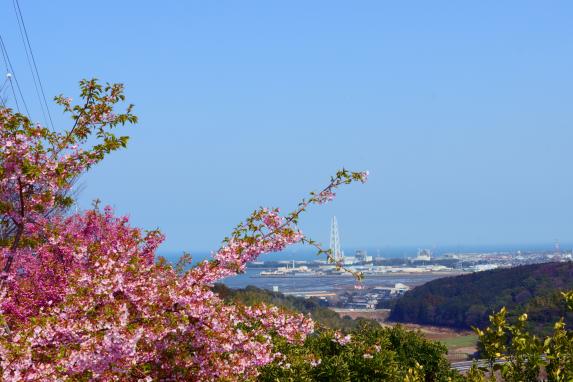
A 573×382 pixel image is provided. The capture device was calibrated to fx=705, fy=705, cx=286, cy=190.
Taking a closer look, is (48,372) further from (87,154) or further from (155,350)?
(87,154)

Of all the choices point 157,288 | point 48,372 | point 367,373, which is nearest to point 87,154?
point 157,288

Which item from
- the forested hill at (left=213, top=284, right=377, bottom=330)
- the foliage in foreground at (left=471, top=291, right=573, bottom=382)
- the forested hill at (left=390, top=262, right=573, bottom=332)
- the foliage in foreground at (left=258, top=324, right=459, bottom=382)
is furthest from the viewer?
the forested hill at (left=390, top=262, right=573, bottom=332)

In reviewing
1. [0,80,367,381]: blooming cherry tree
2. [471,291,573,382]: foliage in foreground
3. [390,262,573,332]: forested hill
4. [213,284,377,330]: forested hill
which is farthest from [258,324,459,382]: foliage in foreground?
[390,262,573,332]: forested hill

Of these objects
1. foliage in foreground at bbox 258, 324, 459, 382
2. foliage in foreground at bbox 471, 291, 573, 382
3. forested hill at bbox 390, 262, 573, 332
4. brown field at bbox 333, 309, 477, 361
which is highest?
foliage in foreground at bbox 471, 291, 573, 382

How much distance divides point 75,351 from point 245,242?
2.95 meters

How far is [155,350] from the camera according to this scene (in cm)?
725

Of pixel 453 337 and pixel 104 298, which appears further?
pixel 453 337

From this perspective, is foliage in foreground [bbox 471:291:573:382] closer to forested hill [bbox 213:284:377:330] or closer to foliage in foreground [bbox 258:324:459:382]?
foliage in foreground [bbox 258:324:459:382]

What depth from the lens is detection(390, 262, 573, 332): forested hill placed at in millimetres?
87000

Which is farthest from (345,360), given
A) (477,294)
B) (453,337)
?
(477,294)

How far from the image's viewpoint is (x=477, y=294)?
311 ft

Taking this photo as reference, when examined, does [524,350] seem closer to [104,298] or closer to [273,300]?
[104,298]

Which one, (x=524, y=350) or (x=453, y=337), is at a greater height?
(x=524, y=350)

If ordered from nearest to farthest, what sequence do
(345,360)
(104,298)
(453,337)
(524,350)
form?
(524,350), (104,298), (345,360), (453,337)
